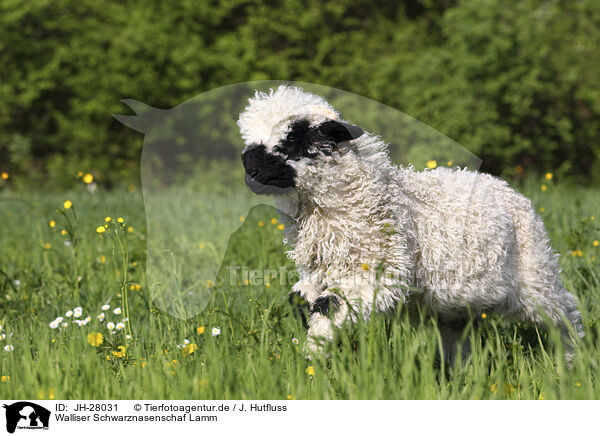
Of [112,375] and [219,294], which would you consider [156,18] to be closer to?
[219,294]

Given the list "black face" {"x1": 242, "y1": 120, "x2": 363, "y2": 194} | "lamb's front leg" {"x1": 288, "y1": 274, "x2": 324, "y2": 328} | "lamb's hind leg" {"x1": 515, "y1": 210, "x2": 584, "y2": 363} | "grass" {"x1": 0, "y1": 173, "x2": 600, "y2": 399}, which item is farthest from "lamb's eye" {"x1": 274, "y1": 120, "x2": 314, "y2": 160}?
"lamb's hind leg" {"x1": 515, "y1": 210, "x2": 584, "y2": 363}

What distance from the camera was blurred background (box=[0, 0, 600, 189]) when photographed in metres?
9.41

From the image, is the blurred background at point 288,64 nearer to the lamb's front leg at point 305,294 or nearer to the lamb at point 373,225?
the lamb at point 373,225

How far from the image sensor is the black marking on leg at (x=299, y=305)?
2646 millimetres

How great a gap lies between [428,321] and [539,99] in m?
8.36

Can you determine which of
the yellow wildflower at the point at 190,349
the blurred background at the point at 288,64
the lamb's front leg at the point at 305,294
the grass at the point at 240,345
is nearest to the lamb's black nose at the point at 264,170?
the lamb's front leg at the point at 305,294

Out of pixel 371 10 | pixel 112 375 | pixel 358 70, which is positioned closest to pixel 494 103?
pixel 358 70

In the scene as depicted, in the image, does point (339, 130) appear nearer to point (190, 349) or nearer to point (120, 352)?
point (190, 349)

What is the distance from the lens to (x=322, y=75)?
11.2 metres

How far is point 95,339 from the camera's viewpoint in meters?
3.02

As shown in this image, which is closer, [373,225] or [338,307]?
[338,307]

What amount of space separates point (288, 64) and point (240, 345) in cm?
911

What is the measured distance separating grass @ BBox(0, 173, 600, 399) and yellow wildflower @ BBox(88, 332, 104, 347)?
0.08ft

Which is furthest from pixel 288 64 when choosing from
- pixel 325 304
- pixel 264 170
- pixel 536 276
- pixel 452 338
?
pixel 325 304
